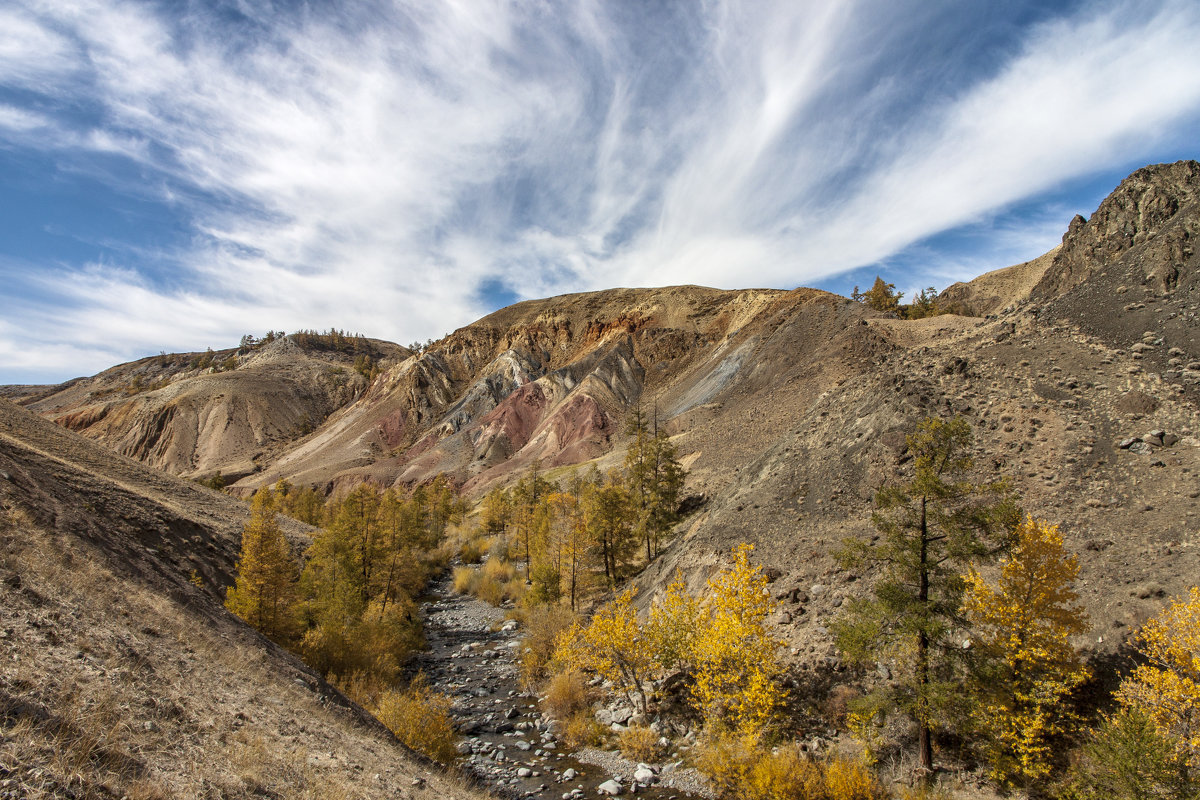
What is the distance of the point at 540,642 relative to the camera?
27141 millimetres

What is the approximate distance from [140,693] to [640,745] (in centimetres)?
1576

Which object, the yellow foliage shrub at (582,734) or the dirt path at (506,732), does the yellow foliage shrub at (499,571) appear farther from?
the yellow foliage shrub at (582,734)

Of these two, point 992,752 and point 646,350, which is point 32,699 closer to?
point 992,752

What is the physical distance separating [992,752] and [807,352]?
62129 millimetres

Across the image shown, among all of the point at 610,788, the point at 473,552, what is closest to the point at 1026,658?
the point at 610,788

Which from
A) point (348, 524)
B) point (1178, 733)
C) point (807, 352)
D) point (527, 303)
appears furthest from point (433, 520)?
point (527, 303)

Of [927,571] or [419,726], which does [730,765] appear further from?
[419,726]

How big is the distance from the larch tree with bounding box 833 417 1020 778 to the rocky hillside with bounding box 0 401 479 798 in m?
11.8

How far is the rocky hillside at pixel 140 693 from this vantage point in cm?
670

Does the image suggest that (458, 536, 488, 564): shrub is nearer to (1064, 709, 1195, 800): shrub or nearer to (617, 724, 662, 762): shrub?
(617, 724, 662, 762): shrub

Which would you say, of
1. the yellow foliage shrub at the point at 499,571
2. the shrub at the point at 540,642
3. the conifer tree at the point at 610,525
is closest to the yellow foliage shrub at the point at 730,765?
the shrub at the point at 540,642

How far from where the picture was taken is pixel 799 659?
1952cm

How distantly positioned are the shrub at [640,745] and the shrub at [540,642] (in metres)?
6.94

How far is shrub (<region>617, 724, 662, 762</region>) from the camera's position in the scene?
742 inches
